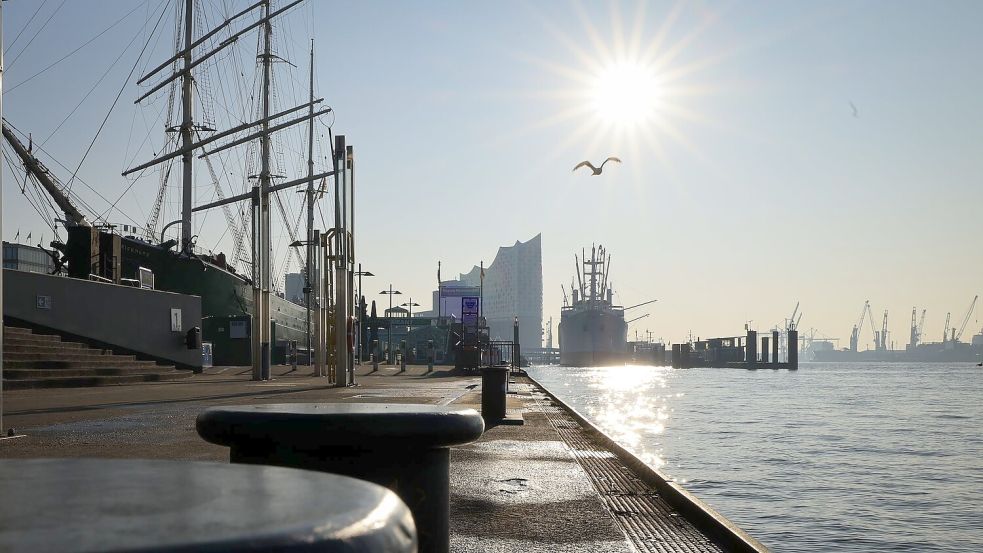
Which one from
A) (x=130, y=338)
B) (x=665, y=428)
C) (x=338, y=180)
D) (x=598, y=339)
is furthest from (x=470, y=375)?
(x=598, y=339)

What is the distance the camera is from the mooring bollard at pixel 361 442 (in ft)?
8.96

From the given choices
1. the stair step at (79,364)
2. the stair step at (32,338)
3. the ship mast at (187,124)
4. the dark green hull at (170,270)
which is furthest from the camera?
the ship mast at (187,124)

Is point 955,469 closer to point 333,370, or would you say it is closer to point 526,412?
point 526,412

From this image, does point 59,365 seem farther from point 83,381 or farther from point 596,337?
point 596,337

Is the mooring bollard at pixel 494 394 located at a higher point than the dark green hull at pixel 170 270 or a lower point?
lower

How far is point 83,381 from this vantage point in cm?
2503

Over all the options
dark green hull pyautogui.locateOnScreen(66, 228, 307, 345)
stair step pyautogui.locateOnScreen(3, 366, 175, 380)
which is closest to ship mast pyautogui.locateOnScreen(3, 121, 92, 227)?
dark green hull pyautogui.locateOnScreen(66, 228, 307, 345)

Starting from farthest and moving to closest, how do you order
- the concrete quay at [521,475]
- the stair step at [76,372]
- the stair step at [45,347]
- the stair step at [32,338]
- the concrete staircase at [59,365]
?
the stair step at [32,338] < the stair step at [45,347] < the concrete staircase at [59,365] < the stair step at [76,372] < the concrete quay at [521,475]

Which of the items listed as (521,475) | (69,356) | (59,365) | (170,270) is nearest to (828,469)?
(521,475)

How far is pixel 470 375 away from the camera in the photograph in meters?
39.7

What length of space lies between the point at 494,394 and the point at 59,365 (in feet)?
→ 51.3

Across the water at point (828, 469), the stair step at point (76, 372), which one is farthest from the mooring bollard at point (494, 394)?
the stair step at point (76, 372)

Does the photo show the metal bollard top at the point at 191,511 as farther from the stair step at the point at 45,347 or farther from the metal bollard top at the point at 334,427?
the stair step at the point at 45,347

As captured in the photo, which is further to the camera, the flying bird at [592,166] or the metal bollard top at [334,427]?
the flying bird at [592,166]
